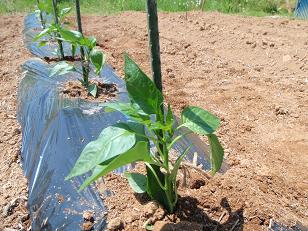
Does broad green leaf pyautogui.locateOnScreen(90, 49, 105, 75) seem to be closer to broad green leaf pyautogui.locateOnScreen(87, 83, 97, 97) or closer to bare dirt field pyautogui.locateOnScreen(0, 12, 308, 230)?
broad green leaf pyautogui.locateOnScreen(87, 83, 97, 97)

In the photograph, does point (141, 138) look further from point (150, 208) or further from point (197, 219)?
point (197, 219)

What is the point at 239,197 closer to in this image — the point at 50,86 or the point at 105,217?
the point at 105,217

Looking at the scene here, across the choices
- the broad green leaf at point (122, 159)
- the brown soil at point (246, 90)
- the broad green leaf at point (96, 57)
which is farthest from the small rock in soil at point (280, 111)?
the broad green leaf at point (122, 159)

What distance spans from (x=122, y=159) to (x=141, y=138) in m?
0.22

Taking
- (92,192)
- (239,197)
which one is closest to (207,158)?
(239,197)

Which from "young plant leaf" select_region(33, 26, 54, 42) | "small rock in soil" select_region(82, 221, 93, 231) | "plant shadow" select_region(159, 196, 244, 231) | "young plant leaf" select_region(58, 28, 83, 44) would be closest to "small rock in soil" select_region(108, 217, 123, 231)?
"small rock in soil" select_region(82, 221, 93, 231)

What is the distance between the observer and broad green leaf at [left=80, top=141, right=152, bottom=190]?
1220mm

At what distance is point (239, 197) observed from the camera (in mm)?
1889

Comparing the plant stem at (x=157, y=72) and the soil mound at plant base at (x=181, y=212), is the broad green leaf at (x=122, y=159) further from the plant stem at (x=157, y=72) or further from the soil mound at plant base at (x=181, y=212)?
the soil mound at plant base at (x=181, y=212)

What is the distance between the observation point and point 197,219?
1.73 m

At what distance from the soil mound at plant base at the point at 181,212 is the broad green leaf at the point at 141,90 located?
54 cm

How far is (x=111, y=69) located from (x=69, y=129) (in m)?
1.53

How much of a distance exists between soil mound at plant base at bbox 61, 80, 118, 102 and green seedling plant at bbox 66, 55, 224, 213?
64.8 inches

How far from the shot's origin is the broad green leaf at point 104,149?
1.25m
